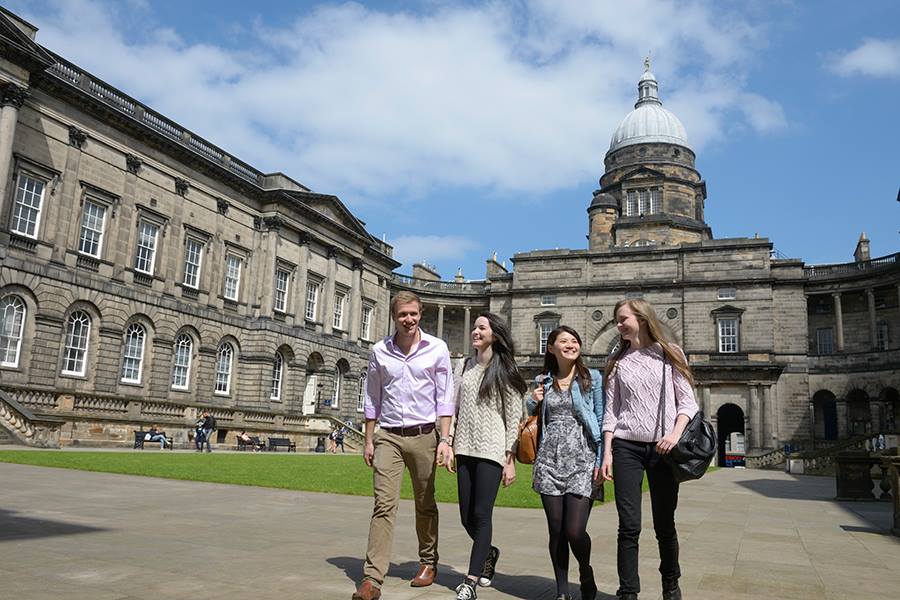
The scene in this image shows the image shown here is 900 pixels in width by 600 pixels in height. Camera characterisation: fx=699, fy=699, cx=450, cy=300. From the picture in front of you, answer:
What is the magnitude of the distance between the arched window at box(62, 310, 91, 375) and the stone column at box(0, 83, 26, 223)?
464 centimetres

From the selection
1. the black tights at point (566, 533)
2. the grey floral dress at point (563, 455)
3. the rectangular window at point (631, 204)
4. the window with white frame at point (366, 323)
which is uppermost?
the rectangular window at point (631, 204)

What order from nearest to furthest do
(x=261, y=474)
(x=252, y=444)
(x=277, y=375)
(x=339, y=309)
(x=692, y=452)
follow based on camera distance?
(x=692, y=452) < (x=261, y=474) < (x=252, y=444) < (x=277, y=375) < (x=339, y=309)

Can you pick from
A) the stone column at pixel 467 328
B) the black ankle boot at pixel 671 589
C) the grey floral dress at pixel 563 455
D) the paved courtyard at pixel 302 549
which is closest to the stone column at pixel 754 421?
the stone column at pixel 467 328

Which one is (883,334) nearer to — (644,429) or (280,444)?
(280,444)

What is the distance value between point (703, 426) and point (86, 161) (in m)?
28.1

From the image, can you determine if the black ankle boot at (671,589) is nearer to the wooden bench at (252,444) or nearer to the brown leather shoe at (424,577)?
the brown leather shoe at (424,577)

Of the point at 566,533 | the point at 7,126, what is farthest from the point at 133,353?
the point at 566,533

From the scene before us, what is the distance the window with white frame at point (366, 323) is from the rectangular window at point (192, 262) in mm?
13570

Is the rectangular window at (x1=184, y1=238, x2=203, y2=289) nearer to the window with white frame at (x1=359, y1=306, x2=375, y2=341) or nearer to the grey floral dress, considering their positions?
the window with white frame at (x1=359, y1=306, x2=375, y2=341)

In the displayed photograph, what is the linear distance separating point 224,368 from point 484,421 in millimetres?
30750

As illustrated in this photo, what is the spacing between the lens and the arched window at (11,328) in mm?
23766

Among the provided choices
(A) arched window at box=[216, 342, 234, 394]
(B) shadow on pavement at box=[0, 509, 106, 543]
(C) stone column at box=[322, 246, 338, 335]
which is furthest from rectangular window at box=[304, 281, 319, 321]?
(B) shadow on pavement at box=[0, 509, 106, 543]

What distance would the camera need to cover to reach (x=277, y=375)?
1444 inches

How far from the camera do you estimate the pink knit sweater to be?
16.5ft
